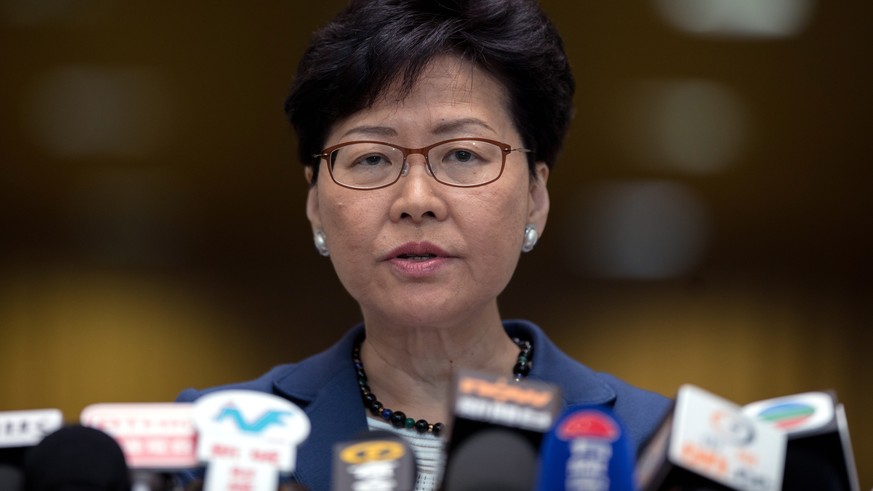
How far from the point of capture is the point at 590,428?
1076 mm

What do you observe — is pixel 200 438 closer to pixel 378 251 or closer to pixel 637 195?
pixel 378 251

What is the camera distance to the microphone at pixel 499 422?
3.65 ft

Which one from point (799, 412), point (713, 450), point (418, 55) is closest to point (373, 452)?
point (713, 450)

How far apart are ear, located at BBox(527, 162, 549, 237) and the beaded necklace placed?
0.78 ft

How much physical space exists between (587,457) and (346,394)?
43.5 inches

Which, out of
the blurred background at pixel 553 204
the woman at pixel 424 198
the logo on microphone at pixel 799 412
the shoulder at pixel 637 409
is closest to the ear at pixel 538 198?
the woman at pixel 424 198

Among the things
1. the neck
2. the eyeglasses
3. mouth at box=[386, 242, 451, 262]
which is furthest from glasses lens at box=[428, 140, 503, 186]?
the neck

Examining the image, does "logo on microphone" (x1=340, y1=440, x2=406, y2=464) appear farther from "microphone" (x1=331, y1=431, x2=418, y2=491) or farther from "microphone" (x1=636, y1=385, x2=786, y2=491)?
"microphone" (x1=636, y1=385, x2=786, y2=491)

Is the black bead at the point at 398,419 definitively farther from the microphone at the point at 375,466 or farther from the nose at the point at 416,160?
the microphone at the point at 375,466

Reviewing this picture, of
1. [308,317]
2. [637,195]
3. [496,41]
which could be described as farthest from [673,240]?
[496,41]

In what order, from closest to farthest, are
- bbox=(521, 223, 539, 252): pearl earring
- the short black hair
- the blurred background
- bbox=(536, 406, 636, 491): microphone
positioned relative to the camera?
1. bbox=(536, 406, 636, 491): microphone
2. the short black hair
3. bbox=(521, 223, 539, 252): pearl earring
4. the blurred background

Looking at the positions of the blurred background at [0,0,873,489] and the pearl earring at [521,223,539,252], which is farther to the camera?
the blurred background at [0,0,873,489]

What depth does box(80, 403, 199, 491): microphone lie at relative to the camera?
120cm

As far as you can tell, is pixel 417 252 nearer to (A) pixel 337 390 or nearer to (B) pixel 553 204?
(A) pixel 337 390
